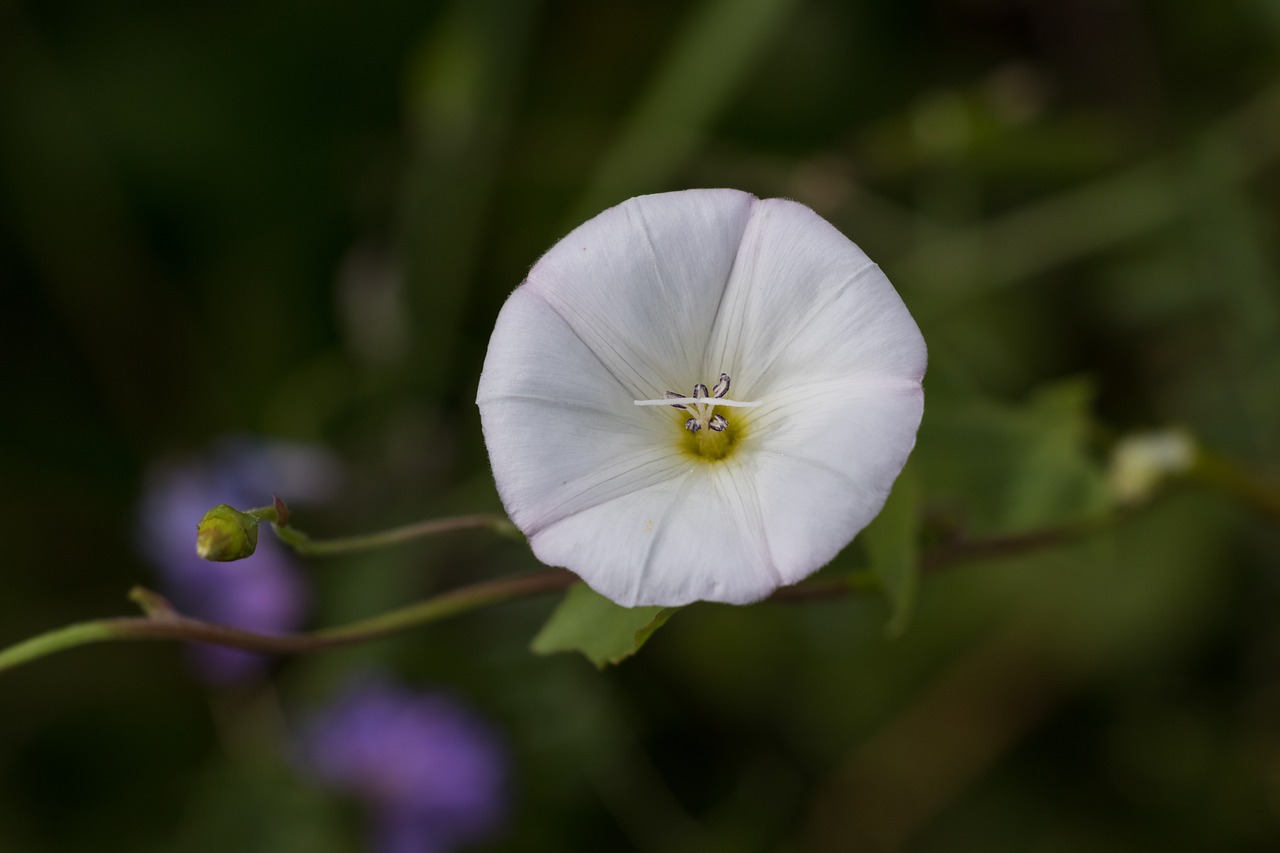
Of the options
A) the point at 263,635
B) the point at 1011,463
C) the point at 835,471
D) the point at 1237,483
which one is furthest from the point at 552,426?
the point at 1237,483

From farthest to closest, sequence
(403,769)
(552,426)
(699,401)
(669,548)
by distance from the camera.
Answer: (403,769) → (699,401) → (552,426) → (669,548)

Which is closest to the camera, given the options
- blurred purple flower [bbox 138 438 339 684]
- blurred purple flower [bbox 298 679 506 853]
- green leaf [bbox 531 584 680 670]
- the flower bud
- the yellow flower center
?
green leaf [bbox 531 584 680 670]

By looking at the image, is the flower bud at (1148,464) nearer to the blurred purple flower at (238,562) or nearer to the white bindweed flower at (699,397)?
the white bindweed flower at (699,397)

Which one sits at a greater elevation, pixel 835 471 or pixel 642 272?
pixel 642 272

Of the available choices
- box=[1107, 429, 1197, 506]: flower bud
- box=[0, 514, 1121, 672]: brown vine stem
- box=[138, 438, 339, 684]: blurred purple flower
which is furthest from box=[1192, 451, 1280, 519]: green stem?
box=[138, 438, 339, 684]: blurred purple flower

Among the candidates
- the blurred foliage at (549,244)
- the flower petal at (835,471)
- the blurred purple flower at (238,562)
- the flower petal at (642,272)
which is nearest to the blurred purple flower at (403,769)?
the blurred foliage at (549,244)

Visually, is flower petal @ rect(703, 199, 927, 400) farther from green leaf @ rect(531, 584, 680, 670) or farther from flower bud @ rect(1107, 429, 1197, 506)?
flower bud @ rect(1107, 429, 1197, 506)

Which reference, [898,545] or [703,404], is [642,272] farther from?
[898,545]
